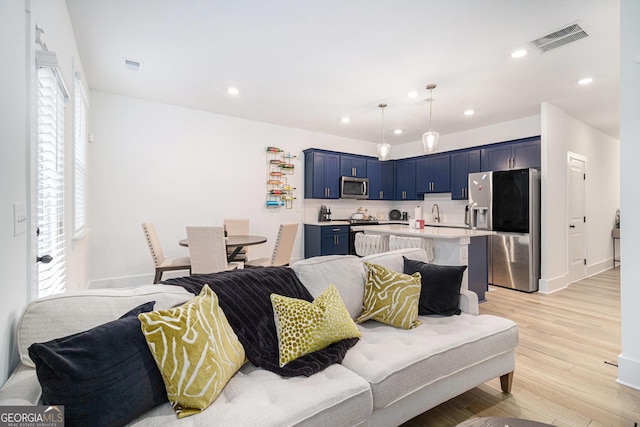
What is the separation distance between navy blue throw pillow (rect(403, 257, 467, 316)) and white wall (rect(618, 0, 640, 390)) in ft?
3.78

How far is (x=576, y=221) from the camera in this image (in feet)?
16.8

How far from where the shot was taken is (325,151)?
19.7 feet

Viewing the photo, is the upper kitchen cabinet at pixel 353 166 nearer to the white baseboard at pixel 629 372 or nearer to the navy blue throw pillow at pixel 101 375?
the white baseboard at pixel 629 372

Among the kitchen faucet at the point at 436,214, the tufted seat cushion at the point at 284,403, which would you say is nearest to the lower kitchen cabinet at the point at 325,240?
the kitchen faucet at the point at 436,214

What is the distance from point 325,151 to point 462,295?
4.29m

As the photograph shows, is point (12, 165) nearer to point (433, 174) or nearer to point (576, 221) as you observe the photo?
point (433, 174)

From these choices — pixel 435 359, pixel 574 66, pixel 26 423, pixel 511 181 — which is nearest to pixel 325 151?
pixel 511 181

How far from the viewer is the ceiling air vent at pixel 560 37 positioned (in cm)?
260

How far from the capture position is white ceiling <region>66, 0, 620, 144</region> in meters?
2.38

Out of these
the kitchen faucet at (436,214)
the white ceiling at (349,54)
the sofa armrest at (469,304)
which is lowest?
the sofa armrest at (469,304)

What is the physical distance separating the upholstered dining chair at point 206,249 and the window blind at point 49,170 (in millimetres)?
1176

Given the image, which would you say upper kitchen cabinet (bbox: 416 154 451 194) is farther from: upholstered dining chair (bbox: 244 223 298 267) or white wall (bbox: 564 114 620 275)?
upholstered dining chair (bbox: 244 223 298 267)

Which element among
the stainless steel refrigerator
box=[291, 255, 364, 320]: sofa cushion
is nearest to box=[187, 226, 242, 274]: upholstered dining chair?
box=[291, 255, 364, 320]: sofa cushion

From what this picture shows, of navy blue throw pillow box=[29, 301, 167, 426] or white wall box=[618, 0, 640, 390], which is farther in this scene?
white wall box=[618, 0, 640, 390]
